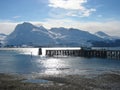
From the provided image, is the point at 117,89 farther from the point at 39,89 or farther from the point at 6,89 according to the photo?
the point at 6,89

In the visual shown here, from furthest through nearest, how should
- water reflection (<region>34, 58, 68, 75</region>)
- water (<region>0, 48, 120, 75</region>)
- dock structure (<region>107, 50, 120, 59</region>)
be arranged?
dock structure (<region>107, 50, 120, 59</region>) < water reflection (<region>34, 58, 68, 75</region>) < water (<region>0, 48, 120, 75</region>)

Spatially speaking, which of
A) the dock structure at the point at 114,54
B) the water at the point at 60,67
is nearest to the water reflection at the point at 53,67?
the water at the point at 60,67

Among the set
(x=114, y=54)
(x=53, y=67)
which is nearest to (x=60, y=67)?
(x=53, y=67)

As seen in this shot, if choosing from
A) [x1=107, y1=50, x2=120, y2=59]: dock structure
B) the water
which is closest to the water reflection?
the water

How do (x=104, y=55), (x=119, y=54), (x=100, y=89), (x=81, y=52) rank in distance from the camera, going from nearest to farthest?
1. (x=100, y=89)
2. (x=119, y=54)
3. (x=104, y=55)
4. (x=81, y=52)

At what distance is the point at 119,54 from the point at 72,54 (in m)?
32.7

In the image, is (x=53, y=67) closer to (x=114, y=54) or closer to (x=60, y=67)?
(x=60, y=67)

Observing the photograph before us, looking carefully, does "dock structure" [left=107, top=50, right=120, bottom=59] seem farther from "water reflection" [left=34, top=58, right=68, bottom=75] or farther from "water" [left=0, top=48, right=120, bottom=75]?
"water reflection" [left=34, top=58, right=68, bottom=75]

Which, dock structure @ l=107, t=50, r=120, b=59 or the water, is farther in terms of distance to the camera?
dock structure @ l=107, t=50, r=120, b=59

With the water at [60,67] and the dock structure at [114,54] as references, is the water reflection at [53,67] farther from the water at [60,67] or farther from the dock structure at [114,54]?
the dock structure at [114,54]

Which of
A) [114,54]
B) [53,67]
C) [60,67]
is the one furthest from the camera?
[114,54]

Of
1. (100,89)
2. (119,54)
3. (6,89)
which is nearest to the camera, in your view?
(6,89)

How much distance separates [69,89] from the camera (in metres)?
30.7

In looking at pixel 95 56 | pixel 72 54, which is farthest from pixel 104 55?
pixel 72 54
